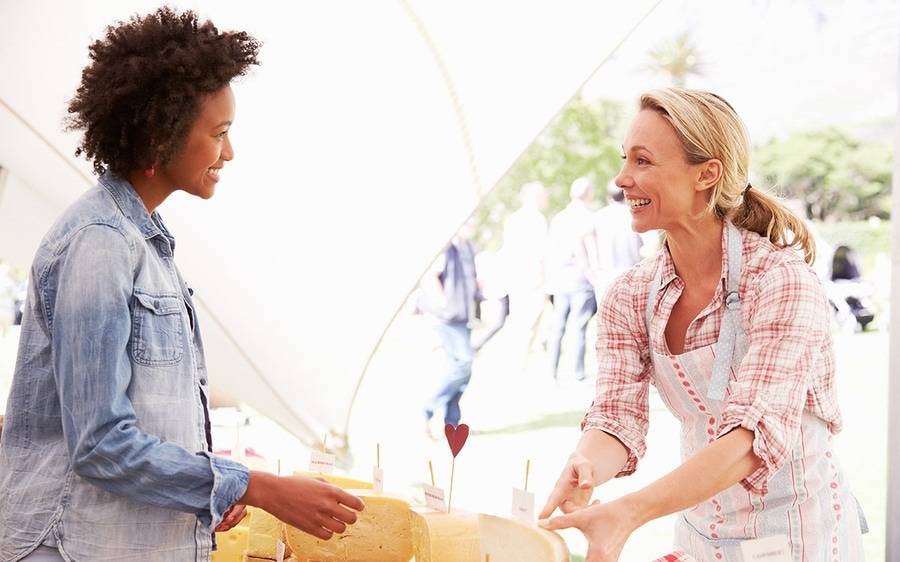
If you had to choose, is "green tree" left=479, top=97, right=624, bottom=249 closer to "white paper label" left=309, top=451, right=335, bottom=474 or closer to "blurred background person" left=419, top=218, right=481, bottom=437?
"blurred background person" left=419, top=218, right=481, bottom=437

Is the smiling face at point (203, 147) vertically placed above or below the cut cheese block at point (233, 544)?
above

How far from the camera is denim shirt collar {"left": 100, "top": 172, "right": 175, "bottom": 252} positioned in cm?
135

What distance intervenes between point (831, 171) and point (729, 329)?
14.0 m

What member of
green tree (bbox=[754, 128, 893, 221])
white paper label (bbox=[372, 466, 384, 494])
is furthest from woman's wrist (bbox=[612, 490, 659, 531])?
green tree (bbox=[754, 128, 893, 221])

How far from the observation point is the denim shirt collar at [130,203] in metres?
1.35

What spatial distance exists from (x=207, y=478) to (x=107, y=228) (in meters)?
0.37

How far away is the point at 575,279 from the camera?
29.8 ft

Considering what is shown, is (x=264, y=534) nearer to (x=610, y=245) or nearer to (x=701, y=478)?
(x=701, y=478)

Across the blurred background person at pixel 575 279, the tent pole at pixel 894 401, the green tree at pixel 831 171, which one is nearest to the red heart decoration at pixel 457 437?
the tent pole at pixel 894 401

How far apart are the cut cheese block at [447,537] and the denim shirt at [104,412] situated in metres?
0.50

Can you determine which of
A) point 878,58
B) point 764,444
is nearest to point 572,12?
point 764,444

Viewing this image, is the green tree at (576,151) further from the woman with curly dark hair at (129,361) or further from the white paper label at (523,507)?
the woman with curly dark hair at (129,361)

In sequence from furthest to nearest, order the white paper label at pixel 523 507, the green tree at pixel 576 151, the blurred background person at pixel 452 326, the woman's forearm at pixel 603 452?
the green tree at pixel 576 151, the blurred background person at pixel 452 326, the woman's forearm at pixel 603 452, the white paper label at pixel 523 507

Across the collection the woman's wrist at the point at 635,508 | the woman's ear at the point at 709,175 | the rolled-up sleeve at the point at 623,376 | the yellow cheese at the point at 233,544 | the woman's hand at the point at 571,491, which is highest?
the woman's ear at the point at 709,175
